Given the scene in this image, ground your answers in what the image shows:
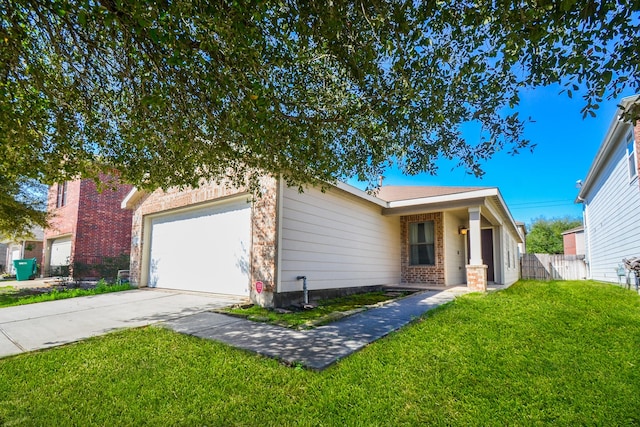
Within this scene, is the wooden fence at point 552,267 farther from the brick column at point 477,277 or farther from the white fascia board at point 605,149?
the brick column at point 477,277

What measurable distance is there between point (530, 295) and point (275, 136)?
7151mm

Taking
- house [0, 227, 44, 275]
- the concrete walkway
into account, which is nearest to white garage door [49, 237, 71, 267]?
house [0, 227, 44, 275]

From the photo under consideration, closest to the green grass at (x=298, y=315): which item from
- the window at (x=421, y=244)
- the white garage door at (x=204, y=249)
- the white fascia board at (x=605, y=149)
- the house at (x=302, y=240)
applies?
the house at (x=302, y=240)

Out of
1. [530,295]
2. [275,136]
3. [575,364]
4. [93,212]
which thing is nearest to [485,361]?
[575,364]

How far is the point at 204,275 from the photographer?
8.41m

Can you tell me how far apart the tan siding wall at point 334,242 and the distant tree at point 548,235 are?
3406 centimetres

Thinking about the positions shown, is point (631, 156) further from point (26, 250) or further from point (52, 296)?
point (26, 250)

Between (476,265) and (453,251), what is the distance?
9.55ft

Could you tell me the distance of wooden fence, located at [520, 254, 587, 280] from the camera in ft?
59.3

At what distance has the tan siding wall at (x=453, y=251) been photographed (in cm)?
1093

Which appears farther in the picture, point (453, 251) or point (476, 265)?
point (453, 251)

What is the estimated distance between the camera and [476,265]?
29.0 feet

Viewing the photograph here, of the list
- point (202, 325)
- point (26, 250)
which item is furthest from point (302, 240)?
point (26, 250)

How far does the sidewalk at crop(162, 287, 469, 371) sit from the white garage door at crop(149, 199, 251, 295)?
1798 millimetres
